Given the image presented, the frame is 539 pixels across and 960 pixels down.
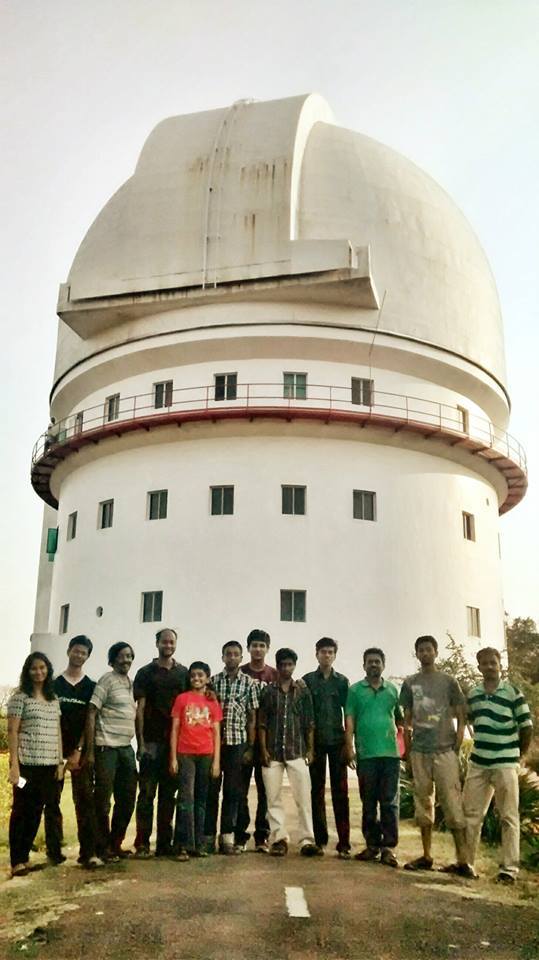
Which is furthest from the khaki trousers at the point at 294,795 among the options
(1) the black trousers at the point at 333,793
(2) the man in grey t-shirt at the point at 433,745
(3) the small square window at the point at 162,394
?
(3) the small square window at the point at 162,394

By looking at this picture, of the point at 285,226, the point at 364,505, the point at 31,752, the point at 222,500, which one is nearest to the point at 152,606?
the point at 222,500

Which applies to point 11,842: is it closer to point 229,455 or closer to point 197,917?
point 197,917

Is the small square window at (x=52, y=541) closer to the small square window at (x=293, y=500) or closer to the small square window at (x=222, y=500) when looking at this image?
the small square window at (x=222, y=500)

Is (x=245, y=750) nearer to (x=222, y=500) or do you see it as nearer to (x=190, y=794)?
(x=190, y=794)

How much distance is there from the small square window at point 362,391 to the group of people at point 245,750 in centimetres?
1396

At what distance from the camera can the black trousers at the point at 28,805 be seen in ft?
23.5

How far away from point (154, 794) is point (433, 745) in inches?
101

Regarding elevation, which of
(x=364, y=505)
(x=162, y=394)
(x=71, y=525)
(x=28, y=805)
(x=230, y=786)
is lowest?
(x=28, y=805)

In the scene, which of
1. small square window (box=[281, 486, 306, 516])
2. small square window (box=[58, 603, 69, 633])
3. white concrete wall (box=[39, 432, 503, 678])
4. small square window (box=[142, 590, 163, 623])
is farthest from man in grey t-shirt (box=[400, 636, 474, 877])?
small square window (box=[58, 603, 69, 633])

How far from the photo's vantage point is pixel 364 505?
69.6 ft

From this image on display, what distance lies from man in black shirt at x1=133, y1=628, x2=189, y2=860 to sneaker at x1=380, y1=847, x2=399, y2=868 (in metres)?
1.94

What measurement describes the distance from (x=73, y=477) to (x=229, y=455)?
5.44 m

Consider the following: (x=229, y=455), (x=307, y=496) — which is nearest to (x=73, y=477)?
(x=229, y=455)

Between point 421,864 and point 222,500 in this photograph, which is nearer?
point 421,864
